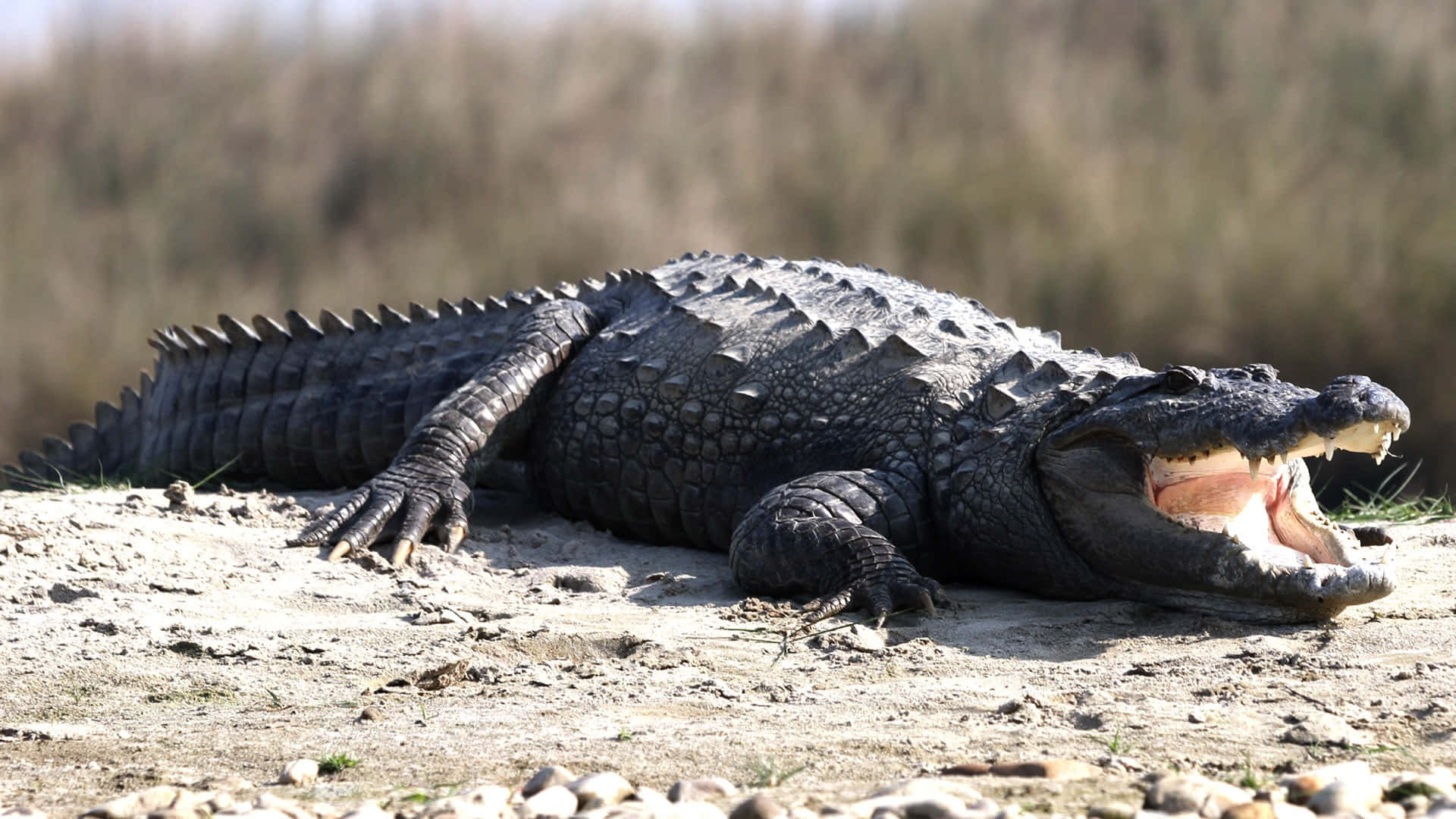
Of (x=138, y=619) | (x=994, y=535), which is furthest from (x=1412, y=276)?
(x=138, y=619)

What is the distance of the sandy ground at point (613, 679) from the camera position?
108 inches

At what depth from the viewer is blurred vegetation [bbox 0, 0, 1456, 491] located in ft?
28.8

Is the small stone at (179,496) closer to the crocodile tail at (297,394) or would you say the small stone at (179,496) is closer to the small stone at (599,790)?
the crocodile tail at (297,394)

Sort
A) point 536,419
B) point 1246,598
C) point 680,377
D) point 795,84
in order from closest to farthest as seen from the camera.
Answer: point 1246,598 < point 680,377 < point 536,419 < point 795,84

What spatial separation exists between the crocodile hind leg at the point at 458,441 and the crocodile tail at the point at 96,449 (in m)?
1.97

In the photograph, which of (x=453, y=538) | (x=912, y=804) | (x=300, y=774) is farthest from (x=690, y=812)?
(x=453, y=538)

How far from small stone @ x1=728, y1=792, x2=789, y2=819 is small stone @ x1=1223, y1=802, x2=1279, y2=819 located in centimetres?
69

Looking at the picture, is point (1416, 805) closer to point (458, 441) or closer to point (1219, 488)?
point (1219, 488)

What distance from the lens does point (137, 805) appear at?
A: 250 cm

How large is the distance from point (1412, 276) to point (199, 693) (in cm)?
725

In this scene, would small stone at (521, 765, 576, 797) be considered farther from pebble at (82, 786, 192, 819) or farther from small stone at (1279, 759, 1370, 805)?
small stone at (1279, 759, 1370, 805)

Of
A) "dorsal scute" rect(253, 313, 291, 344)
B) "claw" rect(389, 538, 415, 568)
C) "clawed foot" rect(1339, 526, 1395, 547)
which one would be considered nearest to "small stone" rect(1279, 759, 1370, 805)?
"clawed foot" rect(1339, 526, 1395, 547)

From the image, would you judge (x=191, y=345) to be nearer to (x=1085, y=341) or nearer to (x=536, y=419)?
(x=536, y=419)

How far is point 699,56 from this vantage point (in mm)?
13203
